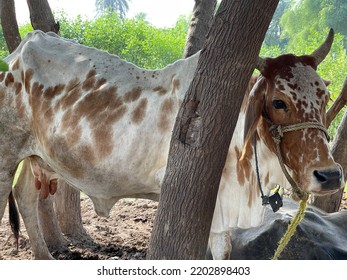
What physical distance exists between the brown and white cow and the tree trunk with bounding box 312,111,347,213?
1396mm

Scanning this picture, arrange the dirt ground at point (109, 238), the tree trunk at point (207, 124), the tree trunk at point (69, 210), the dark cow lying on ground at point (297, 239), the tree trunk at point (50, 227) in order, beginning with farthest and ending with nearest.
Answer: the tree trunk at point (69, 210), the tree trunk at point (50, 227), the dirt ground at point (109, 238), the dark cow lying on ground at point (297, 239), the tree trunk at point (207, 124)

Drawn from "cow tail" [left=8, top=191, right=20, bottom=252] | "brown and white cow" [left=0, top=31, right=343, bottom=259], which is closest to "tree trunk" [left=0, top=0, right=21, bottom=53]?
"brown and white cow" [left=0, top=31, right=343, bottom=259]

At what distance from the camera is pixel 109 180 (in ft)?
12.7

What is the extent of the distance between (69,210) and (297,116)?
2758 mm

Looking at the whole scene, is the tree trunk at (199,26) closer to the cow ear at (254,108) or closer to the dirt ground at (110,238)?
the cow ear at (254,108)

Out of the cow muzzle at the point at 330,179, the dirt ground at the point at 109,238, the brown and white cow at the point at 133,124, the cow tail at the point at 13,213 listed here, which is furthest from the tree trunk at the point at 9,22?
the cow muzzle at the point at 330,179

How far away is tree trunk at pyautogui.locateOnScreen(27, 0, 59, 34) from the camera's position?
5.04 metres

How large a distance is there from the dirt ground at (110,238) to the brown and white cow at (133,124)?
0.89 metres

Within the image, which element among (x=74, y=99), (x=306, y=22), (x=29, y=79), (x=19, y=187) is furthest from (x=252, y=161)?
(x=306, y=22)

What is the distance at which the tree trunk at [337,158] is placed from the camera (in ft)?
16.0

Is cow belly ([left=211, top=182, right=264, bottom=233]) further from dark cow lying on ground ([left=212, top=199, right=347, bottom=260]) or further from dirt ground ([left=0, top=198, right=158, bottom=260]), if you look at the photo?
dirt ground ([left=0, top=198, right=158, bottom=260])

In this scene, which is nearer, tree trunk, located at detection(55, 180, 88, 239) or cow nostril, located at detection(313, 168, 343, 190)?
cow nostril, located at detection(313, 168, 343, 190)

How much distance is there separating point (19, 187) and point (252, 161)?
191 cm

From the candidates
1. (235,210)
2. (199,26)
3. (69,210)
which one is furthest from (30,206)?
(199,26)
